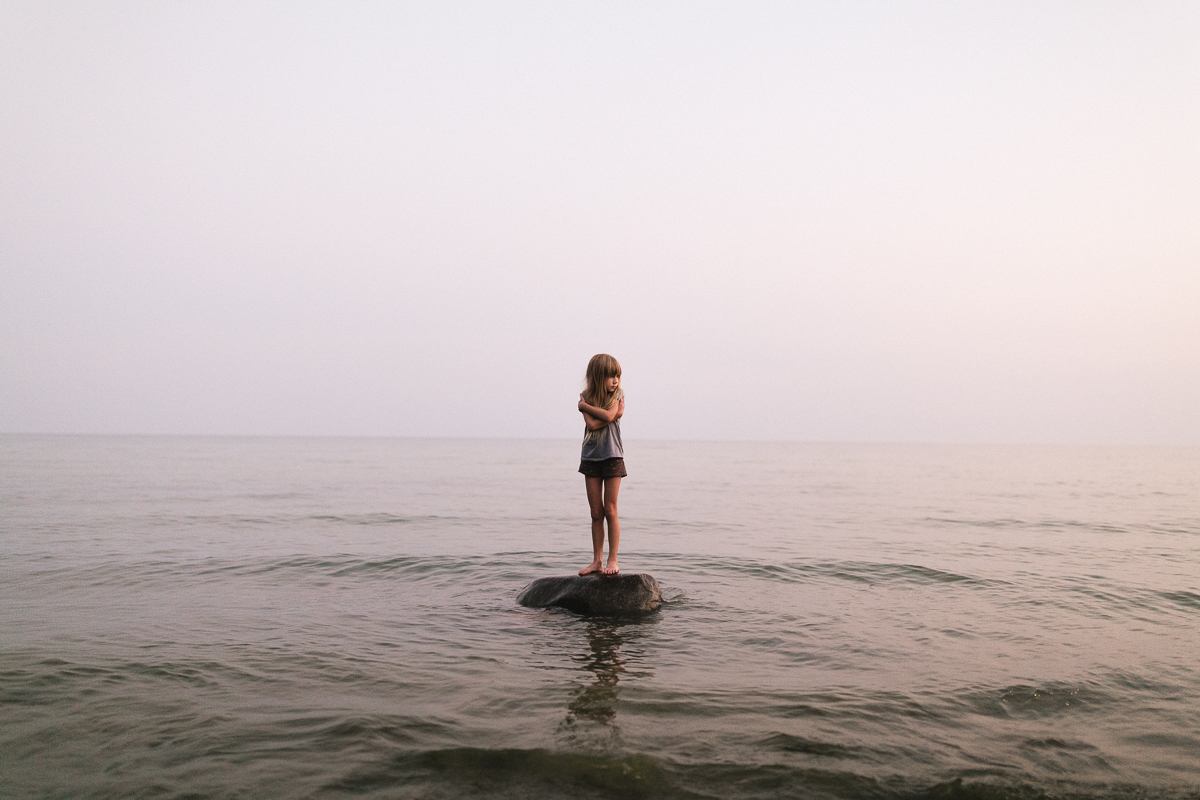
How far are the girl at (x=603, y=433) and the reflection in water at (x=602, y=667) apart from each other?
1.09 metres

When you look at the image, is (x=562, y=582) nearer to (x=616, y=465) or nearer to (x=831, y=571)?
(x=616, y=465)

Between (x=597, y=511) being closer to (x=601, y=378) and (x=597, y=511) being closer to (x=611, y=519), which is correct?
(x=611, y=519)

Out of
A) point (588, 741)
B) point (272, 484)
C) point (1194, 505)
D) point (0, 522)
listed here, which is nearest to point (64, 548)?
point (0, 522)

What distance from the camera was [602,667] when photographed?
6.52m

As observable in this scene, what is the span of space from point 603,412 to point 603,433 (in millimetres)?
320

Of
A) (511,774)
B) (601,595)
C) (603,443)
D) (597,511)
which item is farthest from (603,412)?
(511,774)

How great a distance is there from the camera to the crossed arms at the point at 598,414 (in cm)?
857

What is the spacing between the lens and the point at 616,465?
871 cm

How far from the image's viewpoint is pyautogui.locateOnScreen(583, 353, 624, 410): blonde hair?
8.62 meters

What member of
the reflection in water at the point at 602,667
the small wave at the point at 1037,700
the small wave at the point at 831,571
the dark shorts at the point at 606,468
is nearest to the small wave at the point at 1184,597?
the small wave at the point at 831,571

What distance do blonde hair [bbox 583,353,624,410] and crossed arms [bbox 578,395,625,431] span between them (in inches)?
3.0

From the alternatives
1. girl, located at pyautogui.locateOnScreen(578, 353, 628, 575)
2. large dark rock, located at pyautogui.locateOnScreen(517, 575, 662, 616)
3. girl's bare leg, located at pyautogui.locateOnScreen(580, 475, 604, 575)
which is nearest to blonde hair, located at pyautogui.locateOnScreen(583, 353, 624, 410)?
girl, located at pyautogui.locateOnScreen(578, 353, 628, 575)

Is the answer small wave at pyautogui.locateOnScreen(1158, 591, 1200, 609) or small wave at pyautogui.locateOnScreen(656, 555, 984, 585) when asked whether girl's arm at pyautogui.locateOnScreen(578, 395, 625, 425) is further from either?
small wave at pyautogui.locateOnScreen(1158, 591, 1200, 609)

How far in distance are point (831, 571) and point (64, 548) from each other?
13.5 metres
